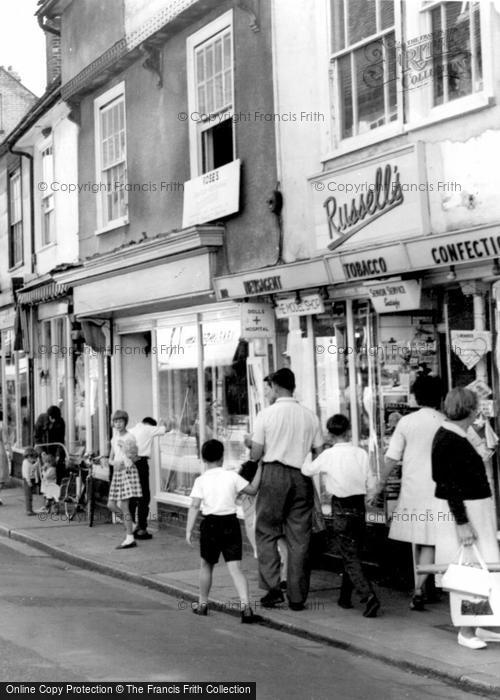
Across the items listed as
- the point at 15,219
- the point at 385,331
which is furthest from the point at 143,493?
the point at 15,219

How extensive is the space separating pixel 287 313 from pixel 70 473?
266 inches

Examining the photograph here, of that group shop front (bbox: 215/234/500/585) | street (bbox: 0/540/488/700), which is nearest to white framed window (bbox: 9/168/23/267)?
shop front (bbox: 215/234/500/585)

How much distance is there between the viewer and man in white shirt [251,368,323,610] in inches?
369

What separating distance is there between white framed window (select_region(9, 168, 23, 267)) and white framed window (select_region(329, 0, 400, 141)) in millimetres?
12432

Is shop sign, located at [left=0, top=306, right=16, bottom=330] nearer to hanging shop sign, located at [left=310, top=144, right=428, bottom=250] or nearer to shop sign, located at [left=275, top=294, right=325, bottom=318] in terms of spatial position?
shop sign, located at [left=275, top=294, right=325, bottom=318]

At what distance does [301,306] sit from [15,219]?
1276 centimetres

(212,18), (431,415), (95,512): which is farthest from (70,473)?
(431,415)

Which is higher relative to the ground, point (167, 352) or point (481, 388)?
point (167, 352)

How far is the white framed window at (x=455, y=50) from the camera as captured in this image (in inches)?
355

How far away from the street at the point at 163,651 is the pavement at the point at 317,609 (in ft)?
0.37

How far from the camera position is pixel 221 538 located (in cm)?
907

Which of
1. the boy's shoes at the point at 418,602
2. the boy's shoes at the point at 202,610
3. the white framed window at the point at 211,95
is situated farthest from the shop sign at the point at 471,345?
the white framed window at the point at 211,95

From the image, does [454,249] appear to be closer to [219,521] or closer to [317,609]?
[219,521]

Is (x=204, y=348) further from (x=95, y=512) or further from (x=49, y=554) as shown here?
(x=95, y=512)
